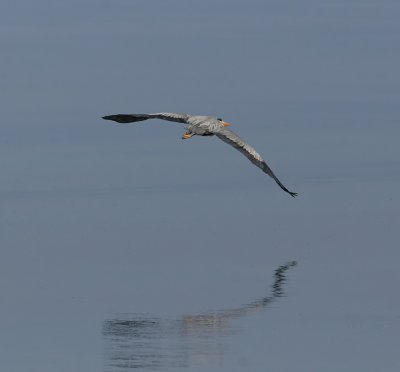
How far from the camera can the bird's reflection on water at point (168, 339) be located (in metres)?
29.3

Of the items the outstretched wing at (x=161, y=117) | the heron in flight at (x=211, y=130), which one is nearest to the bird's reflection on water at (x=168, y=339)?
the heron in flight at (x=211, y=130)

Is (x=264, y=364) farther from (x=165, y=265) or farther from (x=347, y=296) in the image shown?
(x=165, y=265)

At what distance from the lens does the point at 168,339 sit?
31078 mm

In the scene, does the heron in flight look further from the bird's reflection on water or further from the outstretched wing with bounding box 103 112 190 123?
the bird's reflection on water

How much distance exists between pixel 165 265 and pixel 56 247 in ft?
15.0

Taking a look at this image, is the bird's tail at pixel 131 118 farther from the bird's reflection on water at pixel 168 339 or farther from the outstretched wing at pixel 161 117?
the bird's reflection on water at pixel 168 339

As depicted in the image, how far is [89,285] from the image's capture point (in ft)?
123

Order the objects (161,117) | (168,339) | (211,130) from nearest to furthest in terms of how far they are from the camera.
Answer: (168,339) → (161,117) → (211,130)

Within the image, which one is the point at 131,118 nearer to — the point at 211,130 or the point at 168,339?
the point at 211,130

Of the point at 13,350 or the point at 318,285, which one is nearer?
the point at 13,350

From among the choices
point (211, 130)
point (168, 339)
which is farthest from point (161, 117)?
point (168, 339)

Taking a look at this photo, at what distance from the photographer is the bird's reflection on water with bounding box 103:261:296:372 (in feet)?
96.3

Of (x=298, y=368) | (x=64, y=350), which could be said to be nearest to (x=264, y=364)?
(x=298, y=368)

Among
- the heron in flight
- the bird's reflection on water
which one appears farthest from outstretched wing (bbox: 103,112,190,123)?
the bird's reflection on water
